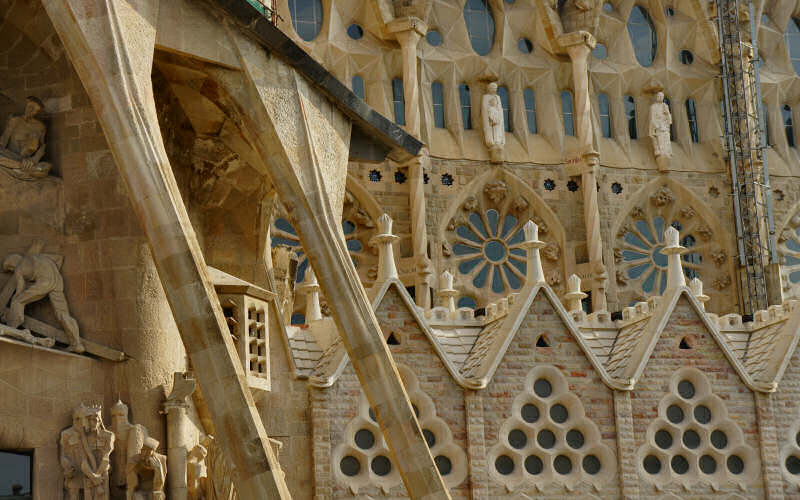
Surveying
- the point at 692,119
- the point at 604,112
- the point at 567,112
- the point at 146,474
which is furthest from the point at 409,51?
the point at 146,474

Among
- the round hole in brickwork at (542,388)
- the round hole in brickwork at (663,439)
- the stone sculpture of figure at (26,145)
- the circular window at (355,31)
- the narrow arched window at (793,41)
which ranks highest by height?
the narrow arched window at (793,41)

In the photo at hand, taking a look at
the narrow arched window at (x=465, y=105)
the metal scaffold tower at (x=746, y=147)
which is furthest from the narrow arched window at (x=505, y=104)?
the metal scaffold tower at (x=746, y=147)

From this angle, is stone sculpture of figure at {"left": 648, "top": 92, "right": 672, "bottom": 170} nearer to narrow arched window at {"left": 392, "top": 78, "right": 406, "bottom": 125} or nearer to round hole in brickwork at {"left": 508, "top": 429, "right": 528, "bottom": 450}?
narrow arched window at {"left": 392, "top": 78, "right": 406, "bottom": 125}

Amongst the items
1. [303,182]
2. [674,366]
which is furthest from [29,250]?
[674,366]

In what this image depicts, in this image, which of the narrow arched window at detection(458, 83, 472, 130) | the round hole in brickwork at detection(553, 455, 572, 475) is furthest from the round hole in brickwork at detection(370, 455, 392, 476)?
the narrow arched window at detection(458, 83, 472, 130)

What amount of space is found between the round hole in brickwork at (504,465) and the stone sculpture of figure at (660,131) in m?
9.59

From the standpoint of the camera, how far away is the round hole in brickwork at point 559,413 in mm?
22297

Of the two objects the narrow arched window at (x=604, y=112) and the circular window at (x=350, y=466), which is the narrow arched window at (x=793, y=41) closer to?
the narrow arched window at (x=604, y=112)

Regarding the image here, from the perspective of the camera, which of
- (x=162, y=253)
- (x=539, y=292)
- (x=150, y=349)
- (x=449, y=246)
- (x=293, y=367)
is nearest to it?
(x=162, y=253)

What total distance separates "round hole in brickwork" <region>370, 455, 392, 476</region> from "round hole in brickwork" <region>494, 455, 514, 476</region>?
59.7 inches

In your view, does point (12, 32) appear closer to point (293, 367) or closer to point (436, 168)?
point (293, 367)

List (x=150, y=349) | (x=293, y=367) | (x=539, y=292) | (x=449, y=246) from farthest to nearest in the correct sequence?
(x=449, y=246)
(x=539, y=292)
(x=293, y=367)
(x=150, y=349)

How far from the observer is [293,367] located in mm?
20797

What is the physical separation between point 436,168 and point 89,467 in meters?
14.0
